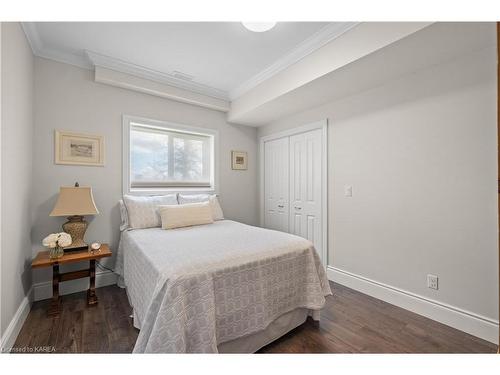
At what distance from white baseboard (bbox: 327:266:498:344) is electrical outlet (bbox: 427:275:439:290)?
0.12 metres

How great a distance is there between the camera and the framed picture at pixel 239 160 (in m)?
3.70

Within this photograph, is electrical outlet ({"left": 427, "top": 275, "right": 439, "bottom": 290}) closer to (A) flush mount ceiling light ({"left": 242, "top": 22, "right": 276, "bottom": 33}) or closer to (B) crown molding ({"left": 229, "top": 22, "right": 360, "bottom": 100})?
(B) crown molding ({"left": 229, "top": 22, "right": 360, "bottom": 100})

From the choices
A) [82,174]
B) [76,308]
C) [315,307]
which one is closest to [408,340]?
[315,307]

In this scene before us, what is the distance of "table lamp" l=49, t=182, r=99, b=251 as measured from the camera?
2.14 meters

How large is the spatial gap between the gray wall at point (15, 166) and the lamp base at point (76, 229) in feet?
0.98

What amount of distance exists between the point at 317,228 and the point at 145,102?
9.11 feet

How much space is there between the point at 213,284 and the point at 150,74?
262 cm

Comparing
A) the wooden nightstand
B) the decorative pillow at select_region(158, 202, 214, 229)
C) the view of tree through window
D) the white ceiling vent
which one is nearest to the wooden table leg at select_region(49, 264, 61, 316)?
the wooden nightstand

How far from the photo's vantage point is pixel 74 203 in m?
2.19

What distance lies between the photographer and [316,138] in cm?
298

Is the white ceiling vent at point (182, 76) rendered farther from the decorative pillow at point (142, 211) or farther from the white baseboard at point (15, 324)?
the white baseboard at point (15, 324)

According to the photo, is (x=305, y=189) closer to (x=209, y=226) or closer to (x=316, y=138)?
(x=316, y=138)

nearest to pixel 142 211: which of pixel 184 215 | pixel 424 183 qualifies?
pixel 184 215

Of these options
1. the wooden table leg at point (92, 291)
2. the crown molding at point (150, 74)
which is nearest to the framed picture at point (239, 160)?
the crown molding at point (150, 74)
